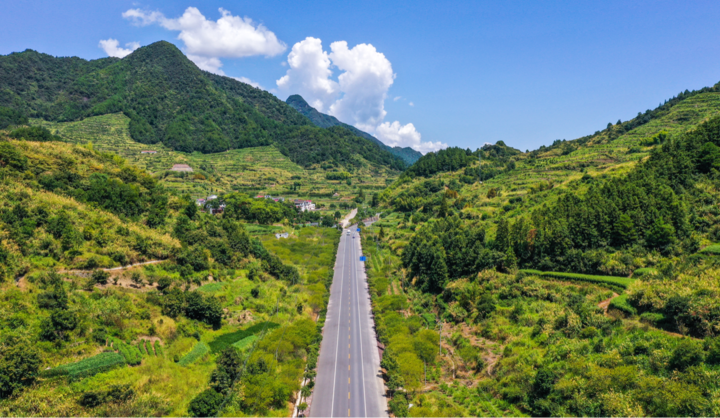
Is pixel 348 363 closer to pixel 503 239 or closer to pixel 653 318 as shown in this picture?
pixel 653 318

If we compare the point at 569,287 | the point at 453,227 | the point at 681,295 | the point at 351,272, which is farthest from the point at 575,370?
the point at 351,272

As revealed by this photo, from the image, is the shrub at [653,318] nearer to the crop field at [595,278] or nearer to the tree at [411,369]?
the crop field at [595,278]

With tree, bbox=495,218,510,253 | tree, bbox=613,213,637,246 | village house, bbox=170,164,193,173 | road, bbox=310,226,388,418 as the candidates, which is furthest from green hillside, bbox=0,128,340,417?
village house, bbox=170,164,193,173

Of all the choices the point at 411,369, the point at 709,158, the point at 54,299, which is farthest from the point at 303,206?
the point at 709,158

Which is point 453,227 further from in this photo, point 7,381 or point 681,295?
point 7,381

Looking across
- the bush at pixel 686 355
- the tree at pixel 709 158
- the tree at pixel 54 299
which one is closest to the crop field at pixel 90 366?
the tree at pixel 54 299

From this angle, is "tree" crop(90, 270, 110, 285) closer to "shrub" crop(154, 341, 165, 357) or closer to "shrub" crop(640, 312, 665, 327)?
"shrub" crop(154, 341, 165, 357)

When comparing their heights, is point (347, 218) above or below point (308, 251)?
above
